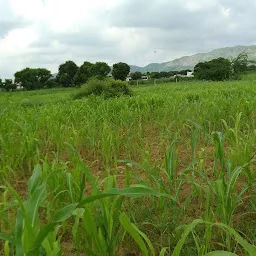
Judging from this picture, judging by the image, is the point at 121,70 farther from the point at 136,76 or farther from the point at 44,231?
the point at 44,231

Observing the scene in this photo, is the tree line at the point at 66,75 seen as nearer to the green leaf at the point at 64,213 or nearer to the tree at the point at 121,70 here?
the tree at the point at 121,70

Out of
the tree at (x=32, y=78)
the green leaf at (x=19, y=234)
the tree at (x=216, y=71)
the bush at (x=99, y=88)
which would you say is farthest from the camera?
the tree at (x=32, y=78)

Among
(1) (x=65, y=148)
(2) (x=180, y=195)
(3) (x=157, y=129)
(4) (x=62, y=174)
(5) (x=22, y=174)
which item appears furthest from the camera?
(3) (x=157, y=129)

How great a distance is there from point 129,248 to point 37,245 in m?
0.75

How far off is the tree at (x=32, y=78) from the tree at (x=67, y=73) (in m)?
2.27

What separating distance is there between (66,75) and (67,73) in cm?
64

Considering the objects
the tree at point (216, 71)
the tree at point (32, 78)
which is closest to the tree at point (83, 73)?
the tree at point (32, 78)

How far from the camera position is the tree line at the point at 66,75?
45.4m

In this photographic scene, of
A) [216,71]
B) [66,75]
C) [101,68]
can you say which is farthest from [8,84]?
[216,71]

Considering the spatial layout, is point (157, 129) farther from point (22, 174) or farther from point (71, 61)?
point (71, 61)

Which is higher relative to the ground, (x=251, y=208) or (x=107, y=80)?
(x=107, y=80)

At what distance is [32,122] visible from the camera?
360 centimetres

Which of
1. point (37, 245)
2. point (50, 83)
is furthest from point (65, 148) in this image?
point (50, 83)

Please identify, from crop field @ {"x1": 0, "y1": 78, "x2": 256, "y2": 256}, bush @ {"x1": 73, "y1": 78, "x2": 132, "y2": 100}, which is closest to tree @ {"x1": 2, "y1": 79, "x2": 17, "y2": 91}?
bush @ {"x1": 73, "y1": 78, "x2": 132, "y2": 100}
